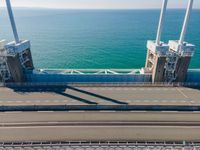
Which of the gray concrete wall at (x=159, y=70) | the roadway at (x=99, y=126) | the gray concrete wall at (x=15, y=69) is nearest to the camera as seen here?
the roadway at (x=99, y=126)

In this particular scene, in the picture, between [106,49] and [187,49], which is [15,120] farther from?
[106,49]

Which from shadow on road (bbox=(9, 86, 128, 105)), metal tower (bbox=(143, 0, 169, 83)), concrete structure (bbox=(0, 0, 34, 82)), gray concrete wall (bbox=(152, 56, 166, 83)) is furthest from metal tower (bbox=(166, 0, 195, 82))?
concrete structure (bbox=(0, 0, 34, 82))

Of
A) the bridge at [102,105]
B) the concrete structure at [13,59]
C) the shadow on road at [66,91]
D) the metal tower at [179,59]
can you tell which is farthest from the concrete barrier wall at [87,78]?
the metal tower at [179,59]

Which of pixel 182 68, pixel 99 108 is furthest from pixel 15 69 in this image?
pixel 182 68

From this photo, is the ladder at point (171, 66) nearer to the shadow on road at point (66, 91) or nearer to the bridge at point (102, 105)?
the bridge at point (102, 105)

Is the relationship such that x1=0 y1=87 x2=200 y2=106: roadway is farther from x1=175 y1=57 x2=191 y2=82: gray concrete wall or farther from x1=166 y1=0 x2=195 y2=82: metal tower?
x1=166 y1=0 x2=195 y2=82: metal tower

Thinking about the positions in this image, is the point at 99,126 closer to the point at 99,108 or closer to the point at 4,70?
the point at 99,108

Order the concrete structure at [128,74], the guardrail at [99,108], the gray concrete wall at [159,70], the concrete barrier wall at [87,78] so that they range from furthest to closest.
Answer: the concrete barrier wall at [87,78] < the gray concrete wall at [159,70] < the concrete structure at [128,74] < the guardrail at [99,108]
